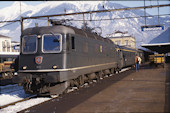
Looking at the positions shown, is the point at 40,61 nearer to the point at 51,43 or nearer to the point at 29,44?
the point at 51,43

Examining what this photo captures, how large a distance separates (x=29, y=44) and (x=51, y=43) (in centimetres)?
123

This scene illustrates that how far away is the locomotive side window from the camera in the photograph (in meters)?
12.1

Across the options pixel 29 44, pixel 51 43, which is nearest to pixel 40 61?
pixel 51 43

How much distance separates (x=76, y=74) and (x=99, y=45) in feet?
16.1

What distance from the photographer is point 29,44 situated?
12328 mm

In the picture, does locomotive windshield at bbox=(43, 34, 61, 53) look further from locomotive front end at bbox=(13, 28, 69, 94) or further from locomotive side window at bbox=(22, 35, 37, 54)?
locomotive side window at bbox=(22, 35, 37, 54)

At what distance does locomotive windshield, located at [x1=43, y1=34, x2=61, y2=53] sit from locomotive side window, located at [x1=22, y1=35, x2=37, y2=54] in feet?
1.79

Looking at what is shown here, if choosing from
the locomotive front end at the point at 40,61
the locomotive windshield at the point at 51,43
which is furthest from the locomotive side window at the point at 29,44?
the locomotive windshield at the point at 51,43

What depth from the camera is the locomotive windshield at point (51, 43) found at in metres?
11.8

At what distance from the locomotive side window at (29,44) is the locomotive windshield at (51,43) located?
0.54 meters

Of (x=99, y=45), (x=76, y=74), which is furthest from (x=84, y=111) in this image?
(x=99, y=45)

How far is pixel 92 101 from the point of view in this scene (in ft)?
32.7

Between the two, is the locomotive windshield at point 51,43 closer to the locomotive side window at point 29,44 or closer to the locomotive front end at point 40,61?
the locomotive front end at point 40,61

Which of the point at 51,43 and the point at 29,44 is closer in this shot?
the point at 51,43
